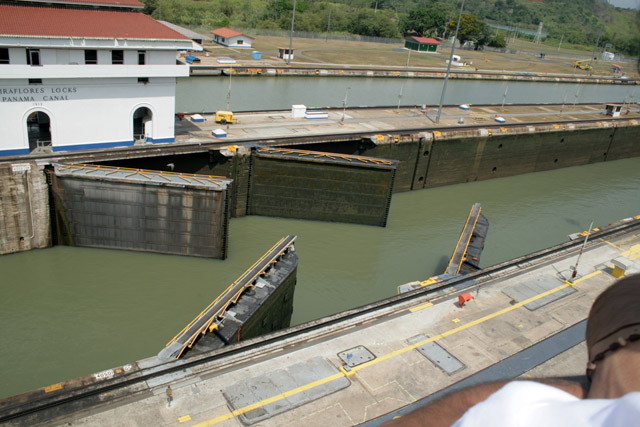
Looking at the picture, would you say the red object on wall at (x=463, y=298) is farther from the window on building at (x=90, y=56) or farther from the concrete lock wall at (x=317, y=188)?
the window on building at (x=90, y=56)

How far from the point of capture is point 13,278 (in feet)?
70.7

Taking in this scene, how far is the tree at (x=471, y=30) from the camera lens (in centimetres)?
10819

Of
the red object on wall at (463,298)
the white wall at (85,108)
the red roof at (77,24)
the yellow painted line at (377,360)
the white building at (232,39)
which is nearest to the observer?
the yellow painted line at (377,360)

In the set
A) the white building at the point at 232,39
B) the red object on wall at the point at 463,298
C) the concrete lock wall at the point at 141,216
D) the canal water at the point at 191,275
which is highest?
the white building at the point at 232,39

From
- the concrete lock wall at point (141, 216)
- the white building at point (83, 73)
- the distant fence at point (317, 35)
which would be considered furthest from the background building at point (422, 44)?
the concrete lock wall at point (141, 216)

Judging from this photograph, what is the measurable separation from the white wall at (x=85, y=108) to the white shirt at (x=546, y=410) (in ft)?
86.7

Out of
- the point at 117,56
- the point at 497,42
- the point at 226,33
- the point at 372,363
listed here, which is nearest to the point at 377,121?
the point at 117,56

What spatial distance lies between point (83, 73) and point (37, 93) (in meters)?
2.19

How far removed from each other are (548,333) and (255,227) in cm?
1575

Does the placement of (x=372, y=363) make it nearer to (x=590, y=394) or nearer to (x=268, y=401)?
(x=268, y=401)

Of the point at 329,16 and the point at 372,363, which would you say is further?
the point at 329,16

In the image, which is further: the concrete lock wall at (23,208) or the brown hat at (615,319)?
the concrete lock wall at (23,208)

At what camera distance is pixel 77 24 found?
24.8m

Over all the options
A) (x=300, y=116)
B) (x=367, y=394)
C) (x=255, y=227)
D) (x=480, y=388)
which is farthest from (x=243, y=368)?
(x=300, y=116)
